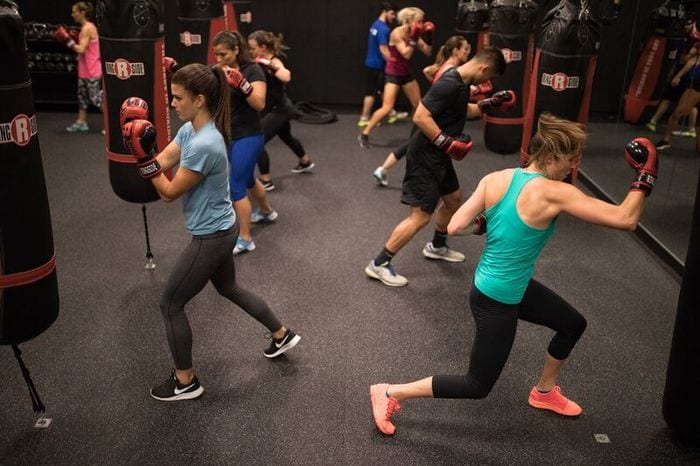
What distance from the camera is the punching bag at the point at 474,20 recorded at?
22.4ft

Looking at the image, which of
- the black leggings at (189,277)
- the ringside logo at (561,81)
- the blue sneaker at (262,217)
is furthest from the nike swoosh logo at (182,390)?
the ringside logo at (561,81)

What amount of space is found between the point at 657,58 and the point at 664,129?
66 centimetres

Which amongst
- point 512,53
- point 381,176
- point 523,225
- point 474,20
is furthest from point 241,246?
point 474,20

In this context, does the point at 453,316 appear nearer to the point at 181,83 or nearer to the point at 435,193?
the point at 435,193

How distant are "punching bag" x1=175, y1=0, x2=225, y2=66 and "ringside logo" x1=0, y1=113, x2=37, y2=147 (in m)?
3.92

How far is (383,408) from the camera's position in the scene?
9.66 feet

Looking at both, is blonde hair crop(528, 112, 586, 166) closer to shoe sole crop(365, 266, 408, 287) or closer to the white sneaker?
shoe sole crop(365, 266, 408, 287)

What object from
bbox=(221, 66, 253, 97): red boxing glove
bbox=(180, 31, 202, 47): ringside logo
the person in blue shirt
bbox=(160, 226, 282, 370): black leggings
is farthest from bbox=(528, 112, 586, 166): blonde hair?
the person in blue shirt

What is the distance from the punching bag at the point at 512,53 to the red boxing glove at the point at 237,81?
7.05 feet

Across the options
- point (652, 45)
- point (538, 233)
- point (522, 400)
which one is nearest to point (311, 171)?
point (652, 45)

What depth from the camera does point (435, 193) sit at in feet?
13.2

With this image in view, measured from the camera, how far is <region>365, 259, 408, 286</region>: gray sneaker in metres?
4.29

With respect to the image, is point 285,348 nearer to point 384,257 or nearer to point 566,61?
point 384,257

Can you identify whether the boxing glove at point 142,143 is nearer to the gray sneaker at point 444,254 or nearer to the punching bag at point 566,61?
the punching bag at point 566,61
